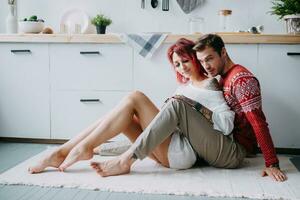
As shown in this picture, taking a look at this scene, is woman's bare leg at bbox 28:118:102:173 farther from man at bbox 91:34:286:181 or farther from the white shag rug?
man at bbox 91:34:286:181

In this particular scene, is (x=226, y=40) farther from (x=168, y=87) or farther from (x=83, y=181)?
(x=83, y=181)

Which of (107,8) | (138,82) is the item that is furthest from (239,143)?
(107,8)

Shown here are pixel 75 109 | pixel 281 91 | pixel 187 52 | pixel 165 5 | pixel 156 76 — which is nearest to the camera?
pixel 187 52

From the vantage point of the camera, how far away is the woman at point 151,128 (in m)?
2.20

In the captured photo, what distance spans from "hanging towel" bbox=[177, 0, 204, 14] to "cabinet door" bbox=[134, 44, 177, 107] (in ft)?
2.18

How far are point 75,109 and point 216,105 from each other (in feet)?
4.30

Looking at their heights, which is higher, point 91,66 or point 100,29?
point 100,29

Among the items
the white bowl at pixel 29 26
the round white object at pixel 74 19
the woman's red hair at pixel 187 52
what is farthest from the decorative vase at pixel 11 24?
the woman's red hair at pixel 187 52

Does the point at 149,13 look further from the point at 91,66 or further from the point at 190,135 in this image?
the point at 190,135

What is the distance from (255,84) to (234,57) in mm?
764

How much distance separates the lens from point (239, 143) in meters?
2.38

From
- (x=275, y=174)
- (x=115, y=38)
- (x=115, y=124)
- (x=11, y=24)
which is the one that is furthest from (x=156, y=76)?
(x=11, y=24)

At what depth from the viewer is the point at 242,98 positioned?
221 centimetres

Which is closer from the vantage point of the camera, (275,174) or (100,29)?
(275,174)
